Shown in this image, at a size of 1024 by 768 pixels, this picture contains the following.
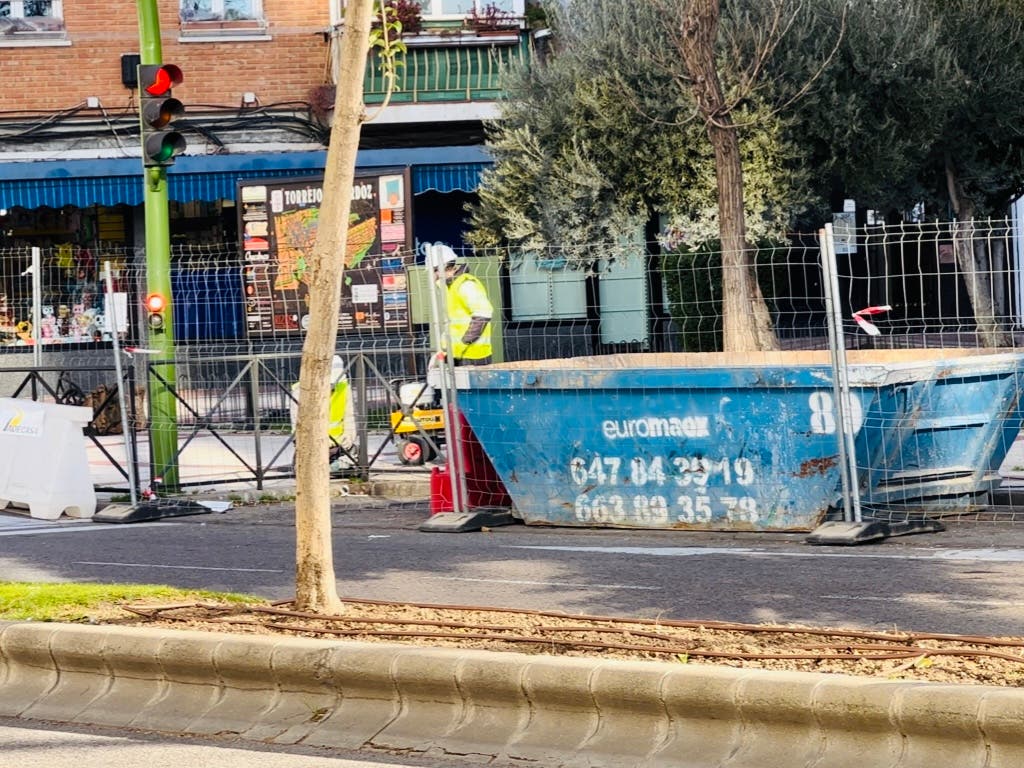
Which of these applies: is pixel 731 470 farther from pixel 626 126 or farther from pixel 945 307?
pixel 626 126

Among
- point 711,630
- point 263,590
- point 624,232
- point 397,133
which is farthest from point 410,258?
point 711,630

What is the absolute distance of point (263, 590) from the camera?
990cm

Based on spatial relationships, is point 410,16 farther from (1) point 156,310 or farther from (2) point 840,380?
(2) point 840,380

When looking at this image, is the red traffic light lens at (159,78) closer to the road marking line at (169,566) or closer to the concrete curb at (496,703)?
the road marking line at (169,566)

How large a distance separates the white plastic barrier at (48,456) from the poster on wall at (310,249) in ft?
15.6

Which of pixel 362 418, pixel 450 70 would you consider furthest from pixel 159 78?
pixel 450 70

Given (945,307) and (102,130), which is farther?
(102,130)

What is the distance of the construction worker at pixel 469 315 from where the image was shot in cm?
1429

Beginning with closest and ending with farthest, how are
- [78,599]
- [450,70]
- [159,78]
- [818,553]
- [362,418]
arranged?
[78,599]
[818,553]
[159,78]
[362,418]
[450,70]

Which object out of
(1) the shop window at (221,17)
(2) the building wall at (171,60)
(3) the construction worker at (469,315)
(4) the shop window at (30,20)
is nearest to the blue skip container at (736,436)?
(3) the construction worker at (469,315)

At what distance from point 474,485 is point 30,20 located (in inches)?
600

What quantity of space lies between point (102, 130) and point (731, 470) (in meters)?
16.2

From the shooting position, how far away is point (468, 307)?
14.5 metres

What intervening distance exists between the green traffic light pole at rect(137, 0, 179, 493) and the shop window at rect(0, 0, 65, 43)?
11.2 meters
